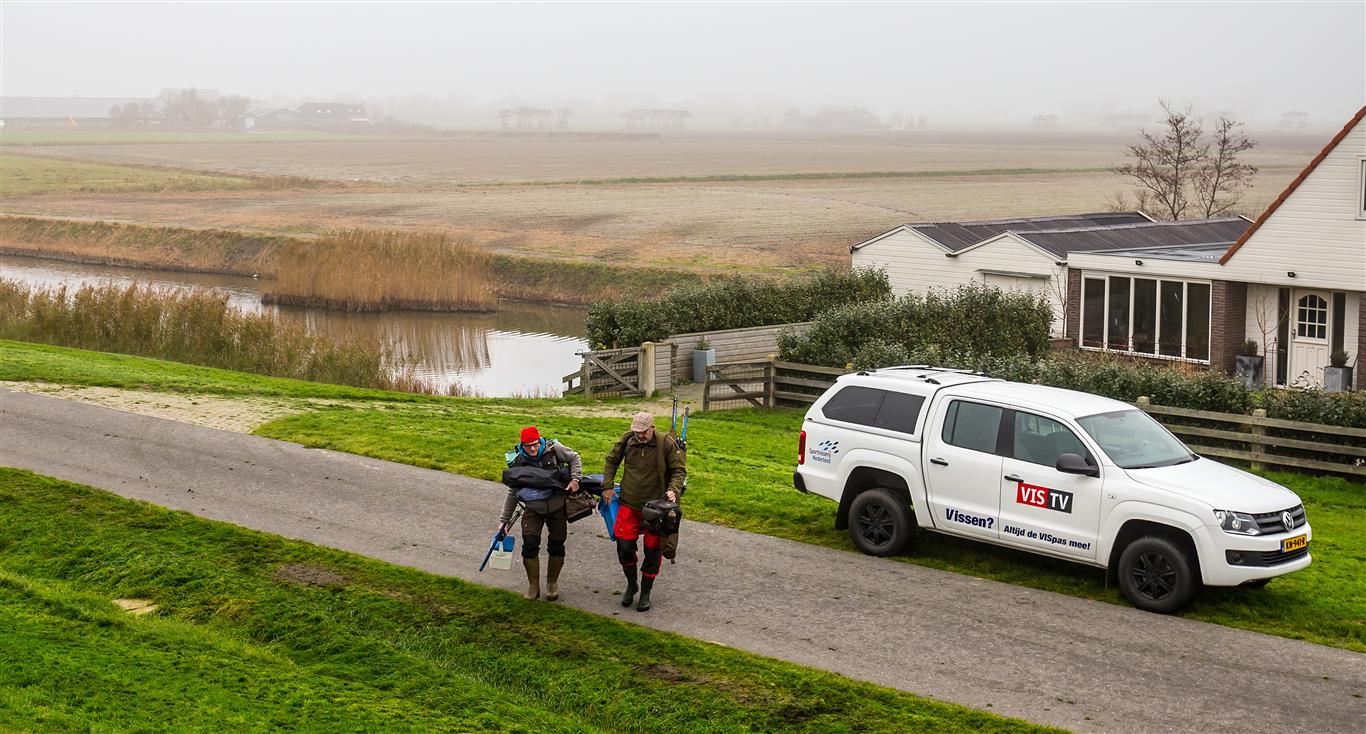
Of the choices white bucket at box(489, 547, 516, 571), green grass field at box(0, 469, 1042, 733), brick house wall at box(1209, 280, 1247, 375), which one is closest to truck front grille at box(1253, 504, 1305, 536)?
green grass field at box(0, 469, 1042, 733)

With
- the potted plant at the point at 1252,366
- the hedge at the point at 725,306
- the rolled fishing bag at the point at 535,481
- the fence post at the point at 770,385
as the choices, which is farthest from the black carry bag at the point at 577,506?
the potted plant at the point at 1252,366

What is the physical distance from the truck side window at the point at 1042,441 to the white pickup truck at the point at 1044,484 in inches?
0.5

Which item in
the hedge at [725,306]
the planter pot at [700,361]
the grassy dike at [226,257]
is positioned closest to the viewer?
the planter pot at [700,361]

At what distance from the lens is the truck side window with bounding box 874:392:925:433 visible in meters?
15.0

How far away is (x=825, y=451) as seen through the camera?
617 inches

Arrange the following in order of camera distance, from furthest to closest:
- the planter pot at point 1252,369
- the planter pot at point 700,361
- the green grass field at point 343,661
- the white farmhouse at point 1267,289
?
the planter pot at point 700,361 < the planter pot at point 1252,369 < the white farmhouse at point 1267,289 < the green grass field at point 343,661

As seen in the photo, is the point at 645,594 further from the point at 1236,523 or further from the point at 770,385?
the point at 770,385

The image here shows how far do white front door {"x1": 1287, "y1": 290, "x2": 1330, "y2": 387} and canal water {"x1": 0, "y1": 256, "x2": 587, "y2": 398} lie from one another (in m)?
18.1

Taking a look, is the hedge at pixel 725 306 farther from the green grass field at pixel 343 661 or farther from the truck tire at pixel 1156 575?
the truck tire at pixel 1156 575

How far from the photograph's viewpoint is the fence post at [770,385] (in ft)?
91.1

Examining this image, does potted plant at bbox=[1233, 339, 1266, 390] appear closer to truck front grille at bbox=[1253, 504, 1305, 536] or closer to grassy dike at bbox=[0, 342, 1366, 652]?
grassy dike at bbox=[0, 342, 1366, 652]

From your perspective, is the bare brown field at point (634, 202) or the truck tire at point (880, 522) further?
the bare brown field at point (634, 202)

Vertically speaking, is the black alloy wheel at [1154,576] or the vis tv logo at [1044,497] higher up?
the vis tv logo at [1044,497]

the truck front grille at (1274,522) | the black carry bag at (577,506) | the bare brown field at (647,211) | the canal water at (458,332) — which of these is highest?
the bare brown field at (647,211)
